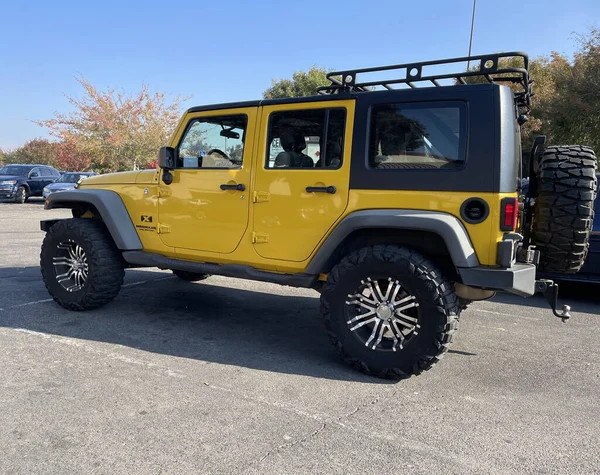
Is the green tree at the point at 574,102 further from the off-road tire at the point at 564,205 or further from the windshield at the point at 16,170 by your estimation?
the windshield at the point at 16,170

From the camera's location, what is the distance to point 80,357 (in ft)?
12.7

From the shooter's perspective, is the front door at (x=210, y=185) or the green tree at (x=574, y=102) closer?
the front door at (x=210, y=185)

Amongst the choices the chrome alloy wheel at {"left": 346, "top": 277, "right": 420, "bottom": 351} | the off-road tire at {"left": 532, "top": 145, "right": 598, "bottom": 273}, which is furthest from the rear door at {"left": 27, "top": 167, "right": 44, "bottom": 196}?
the off-road tire at {"left": 532, "top": 145, "right": 598, "bottom": 273}

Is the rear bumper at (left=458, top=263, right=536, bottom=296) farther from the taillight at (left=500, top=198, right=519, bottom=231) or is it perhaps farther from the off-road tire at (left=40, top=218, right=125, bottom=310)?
the off-road tire at (left=40, top=218, right=125, bottom=310)

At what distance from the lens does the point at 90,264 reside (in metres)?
4.93

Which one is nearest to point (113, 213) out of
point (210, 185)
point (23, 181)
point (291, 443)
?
point (210, 185)

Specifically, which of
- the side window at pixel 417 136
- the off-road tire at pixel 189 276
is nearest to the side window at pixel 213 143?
the side window at pixel 417 136

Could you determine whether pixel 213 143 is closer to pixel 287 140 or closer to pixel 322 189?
pixel 287 140

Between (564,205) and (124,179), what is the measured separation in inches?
163

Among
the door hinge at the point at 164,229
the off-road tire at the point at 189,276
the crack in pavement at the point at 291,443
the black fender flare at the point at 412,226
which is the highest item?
the black fender flare at the point at 412,226

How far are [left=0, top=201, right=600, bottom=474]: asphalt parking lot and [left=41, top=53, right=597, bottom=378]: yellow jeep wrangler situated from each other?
472 millimetres

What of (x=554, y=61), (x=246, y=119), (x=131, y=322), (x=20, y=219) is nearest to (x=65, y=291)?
(x=131, y=322)

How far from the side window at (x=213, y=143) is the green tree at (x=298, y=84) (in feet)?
81.2

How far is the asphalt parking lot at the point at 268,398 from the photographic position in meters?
2.55
